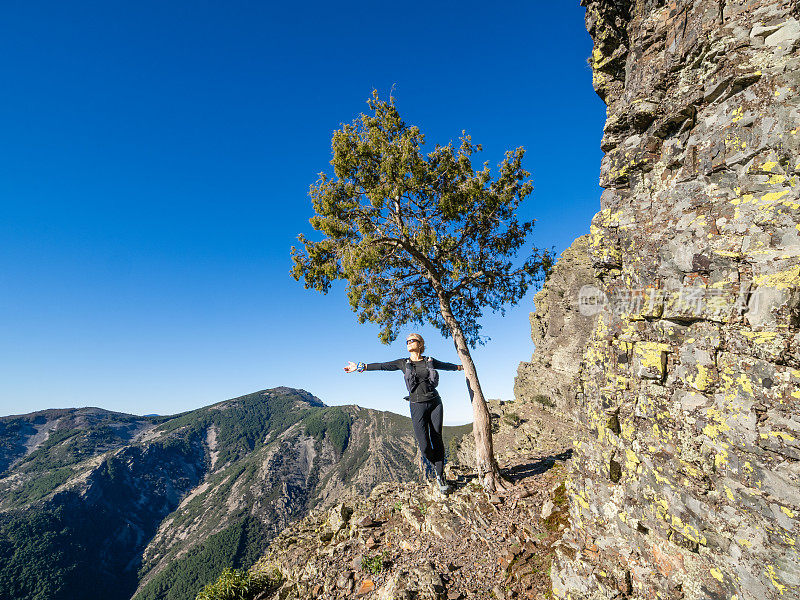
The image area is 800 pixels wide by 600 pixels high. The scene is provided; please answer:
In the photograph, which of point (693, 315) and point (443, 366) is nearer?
point (693, 315)

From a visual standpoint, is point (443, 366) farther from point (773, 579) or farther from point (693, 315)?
point (773, 579)

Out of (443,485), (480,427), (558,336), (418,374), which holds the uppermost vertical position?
(558,336)

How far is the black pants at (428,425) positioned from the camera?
941 centimetres

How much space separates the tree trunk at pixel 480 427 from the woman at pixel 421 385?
1909 millimetres

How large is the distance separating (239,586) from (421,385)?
7138 mm

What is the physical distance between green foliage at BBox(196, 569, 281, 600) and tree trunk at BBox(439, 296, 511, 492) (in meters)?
6.44

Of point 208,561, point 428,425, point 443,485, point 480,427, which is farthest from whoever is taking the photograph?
point 208,561

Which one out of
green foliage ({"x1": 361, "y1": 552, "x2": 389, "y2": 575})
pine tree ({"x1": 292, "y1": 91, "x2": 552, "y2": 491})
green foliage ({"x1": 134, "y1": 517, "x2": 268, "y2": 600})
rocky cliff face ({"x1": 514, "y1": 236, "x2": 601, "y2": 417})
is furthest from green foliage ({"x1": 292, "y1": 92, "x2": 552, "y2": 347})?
green foliage ({"x1": 134, "y1": 517, "x2": 268, "y2": 600})

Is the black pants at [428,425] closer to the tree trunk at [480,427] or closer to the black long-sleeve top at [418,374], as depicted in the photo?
the black long-sleeve top at [418,374]

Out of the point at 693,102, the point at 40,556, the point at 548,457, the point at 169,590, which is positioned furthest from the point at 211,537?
the point at 693,102

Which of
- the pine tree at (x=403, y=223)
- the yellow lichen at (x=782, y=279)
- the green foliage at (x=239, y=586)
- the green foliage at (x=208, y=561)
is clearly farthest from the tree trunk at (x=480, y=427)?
the green foliage at (x=208, y=561)

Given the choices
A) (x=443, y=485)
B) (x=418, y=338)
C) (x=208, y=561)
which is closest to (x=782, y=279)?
(x=418, y=338)

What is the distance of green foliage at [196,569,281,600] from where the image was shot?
888 cm

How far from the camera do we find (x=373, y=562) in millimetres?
8219
